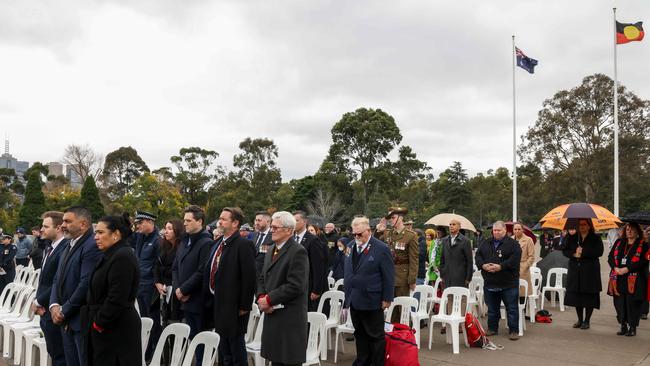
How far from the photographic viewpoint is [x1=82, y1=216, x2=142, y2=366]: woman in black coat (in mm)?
3674

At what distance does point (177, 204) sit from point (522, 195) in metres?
29.9

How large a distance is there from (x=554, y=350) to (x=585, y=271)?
201 cm

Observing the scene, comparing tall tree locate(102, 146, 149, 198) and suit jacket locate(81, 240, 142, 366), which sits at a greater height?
tall tree locate(102, 146, 149, 198)

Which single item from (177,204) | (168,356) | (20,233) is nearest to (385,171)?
(177,204)

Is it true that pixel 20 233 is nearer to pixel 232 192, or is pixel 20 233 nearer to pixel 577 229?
pixel 577 229

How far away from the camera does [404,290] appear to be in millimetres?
7359

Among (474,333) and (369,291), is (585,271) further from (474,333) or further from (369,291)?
(369,291)

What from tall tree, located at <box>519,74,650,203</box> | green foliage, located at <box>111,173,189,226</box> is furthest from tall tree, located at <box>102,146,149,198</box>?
tall tree, located at <box>519,74,650,203</box>

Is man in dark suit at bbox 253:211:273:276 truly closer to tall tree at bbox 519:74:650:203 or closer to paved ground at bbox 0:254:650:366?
paved ground at bbox 0:254:650:366

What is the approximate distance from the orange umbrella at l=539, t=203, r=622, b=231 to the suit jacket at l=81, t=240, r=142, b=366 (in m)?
6.77

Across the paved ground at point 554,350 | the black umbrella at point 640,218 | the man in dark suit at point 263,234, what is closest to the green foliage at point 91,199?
the man in dark suit at point 263,234

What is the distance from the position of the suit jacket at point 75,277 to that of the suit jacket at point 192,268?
1.16m

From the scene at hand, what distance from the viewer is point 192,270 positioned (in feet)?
18.0

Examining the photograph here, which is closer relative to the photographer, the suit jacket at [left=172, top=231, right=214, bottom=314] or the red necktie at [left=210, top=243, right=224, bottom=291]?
the red necktie at [left=210, top=243, right=224, bottom=291]
